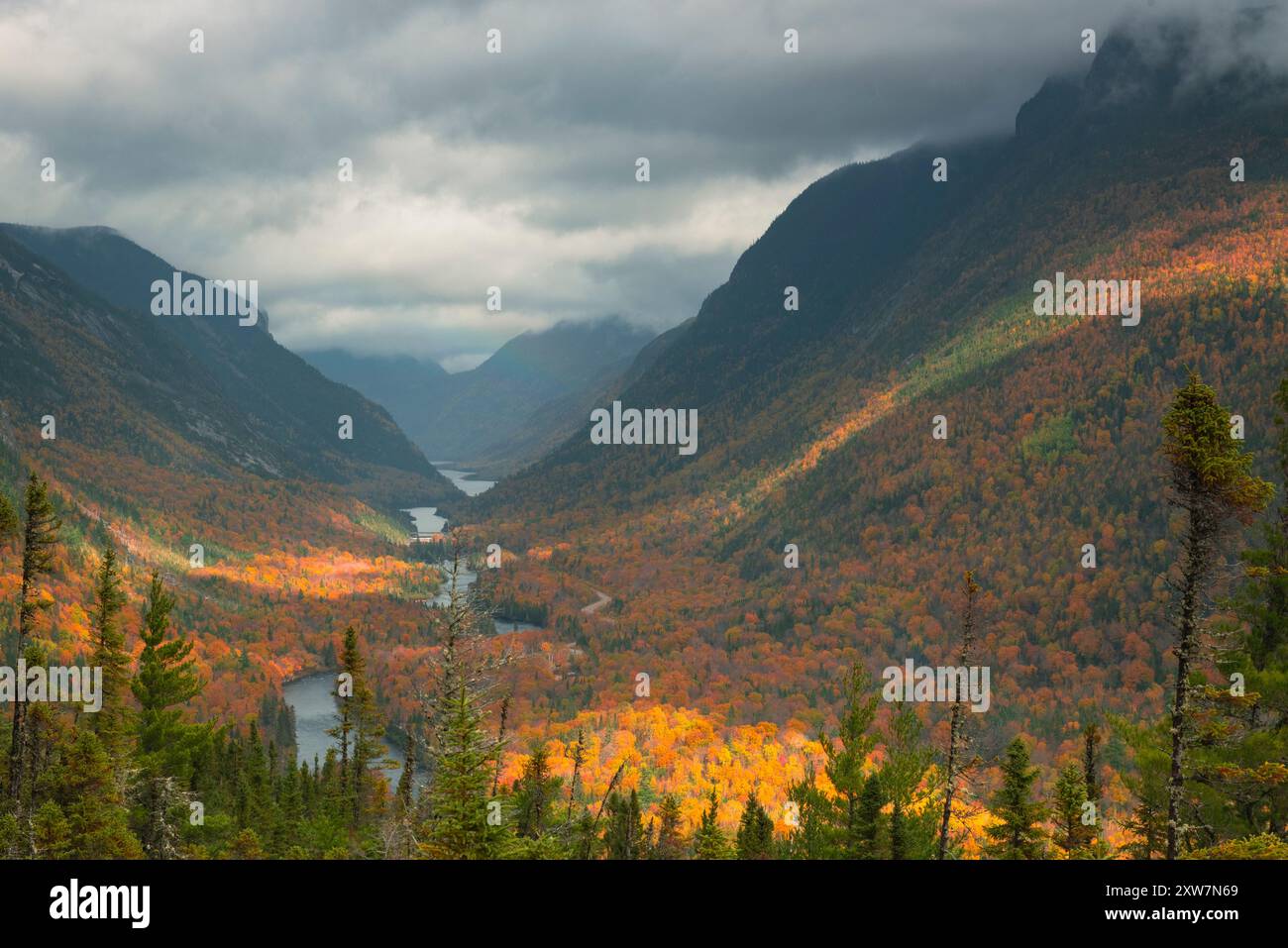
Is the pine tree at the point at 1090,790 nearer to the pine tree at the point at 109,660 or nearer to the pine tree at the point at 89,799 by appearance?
the pine tree at the point at 89,799

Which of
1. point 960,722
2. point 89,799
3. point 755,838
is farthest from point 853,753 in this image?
point 89,799

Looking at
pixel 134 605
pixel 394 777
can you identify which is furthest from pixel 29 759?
pixel 134 605

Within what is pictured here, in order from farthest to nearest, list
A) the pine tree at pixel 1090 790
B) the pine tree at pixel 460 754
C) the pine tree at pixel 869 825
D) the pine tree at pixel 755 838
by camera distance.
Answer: the pine tree at pixel 755 838
the pine tree at pixel 1090 790
the pine tree at pixel 869 825
the pine tree at pixel 460 754

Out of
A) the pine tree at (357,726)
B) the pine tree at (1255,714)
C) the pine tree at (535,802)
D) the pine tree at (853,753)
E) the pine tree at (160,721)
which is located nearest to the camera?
the pine tree at (1255,714)

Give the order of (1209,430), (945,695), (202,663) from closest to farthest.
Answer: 1. (1209,430)
2. (945,695)
3. (202,663)

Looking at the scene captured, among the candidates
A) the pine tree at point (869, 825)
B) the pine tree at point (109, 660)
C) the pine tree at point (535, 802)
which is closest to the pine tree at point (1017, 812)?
the pine tree at point (869, 825)

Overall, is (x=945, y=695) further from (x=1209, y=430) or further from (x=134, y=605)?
(x=134, y=605)
